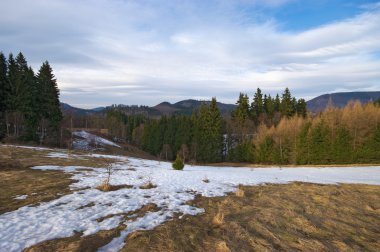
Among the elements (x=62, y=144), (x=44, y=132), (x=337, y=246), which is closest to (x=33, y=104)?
(x=44, y=132)

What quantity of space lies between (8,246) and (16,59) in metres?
56.7

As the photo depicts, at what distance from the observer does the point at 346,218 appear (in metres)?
9.52

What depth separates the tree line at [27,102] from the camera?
158ft

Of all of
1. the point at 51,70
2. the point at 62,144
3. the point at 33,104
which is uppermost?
the point at 51,70

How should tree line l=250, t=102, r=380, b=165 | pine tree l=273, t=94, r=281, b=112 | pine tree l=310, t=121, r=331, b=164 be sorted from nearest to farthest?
tree line l=250, t=102, r=380, b=165 < pine tree l=310, t=121, r=331, b=164 < pine tree l=273, t=94, r=281, b=112

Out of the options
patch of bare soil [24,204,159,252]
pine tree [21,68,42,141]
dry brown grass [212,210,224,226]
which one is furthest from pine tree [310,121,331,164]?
patch of bare soil [24,204,159,252]

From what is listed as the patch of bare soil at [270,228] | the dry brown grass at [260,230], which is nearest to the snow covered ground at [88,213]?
the dry brown grass at [260,230]

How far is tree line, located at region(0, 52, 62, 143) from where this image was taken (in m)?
48.2

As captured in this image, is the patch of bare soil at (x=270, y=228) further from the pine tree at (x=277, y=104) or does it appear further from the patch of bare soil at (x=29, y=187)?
the pine tree at (x=277, y=104)

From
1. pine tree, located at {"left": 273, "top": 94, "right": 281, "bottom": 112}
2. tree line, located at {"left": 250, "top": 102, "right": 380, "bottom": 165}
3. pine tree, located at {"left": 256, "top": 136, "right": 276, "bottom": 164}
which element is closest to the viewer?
tree line, located at {"left": 250, "top": 102, "right": 380, "bottom": 165}

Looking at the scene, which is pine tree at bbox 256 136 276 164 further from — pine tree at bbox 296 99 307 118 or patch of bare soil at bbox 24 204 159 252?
patch of bare soil at bbox 24 204 159 252

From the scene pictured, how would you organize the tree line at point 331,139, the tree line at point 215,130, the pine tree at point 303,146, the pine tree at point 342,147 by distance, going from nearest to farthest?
the tree line at point 331,139
the pine tree at point 342,147
the pine tree at point 303,146
the tree line at point 215,130

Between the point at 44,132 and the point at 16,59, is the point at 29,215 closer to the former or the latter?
the point at 44,132

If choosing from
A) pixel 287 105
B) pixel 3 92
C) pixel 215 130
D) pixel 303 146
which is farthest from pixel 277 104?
pixel 3 92
